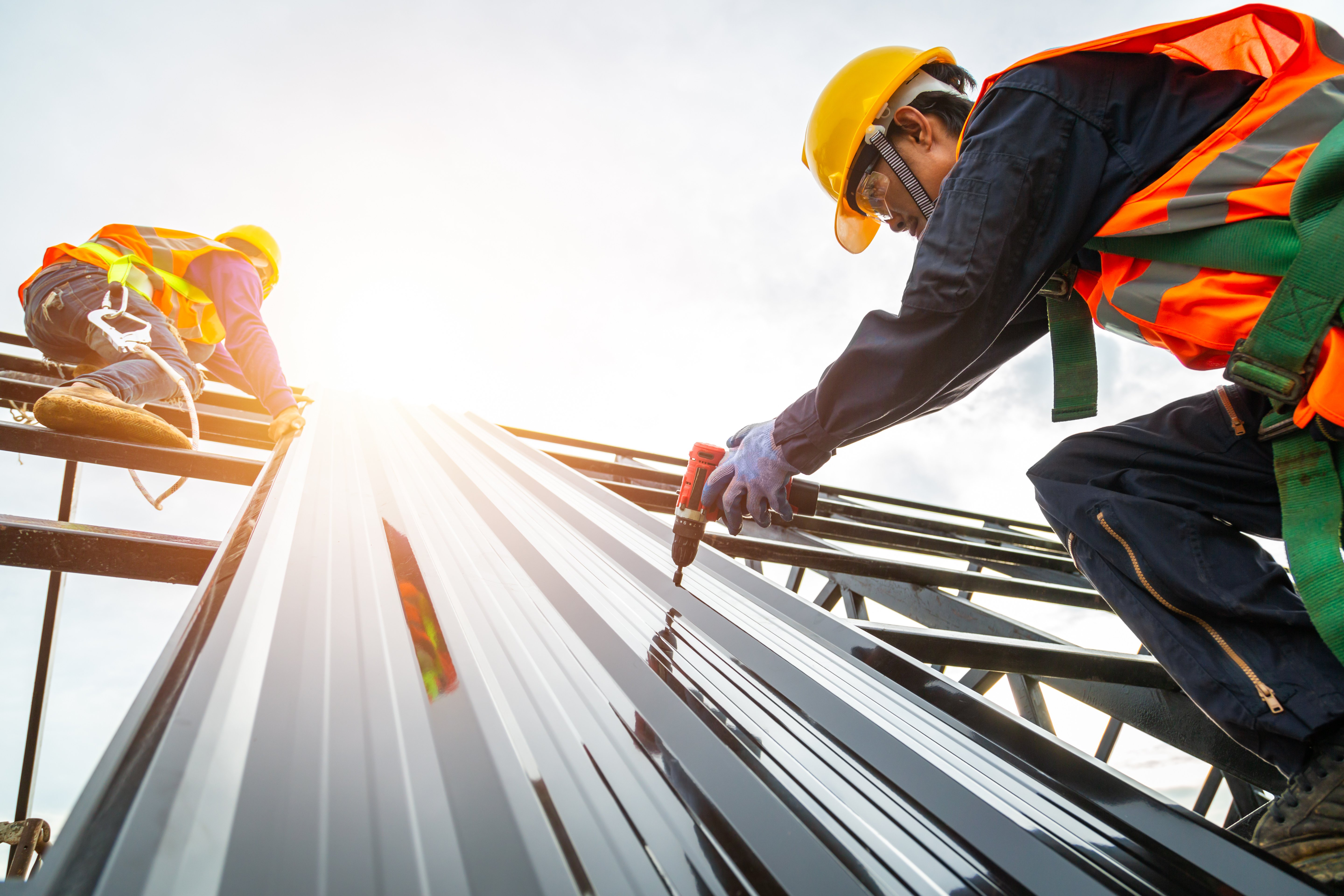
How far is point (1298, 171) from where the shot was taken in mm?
962

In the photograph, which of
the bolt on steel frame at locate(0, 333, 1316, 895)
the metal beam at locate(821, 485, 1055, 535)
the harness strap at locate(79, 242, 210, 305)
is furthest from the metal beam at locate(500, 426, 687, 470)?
the bolt on steel frame at locate(0, 333, 1316, 895)

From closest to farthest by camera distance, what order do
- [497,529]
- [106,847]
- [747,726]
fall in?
[106,847] → [747,726] → [497,529]

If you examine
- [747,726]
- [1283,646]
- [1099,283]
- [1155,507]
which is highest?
[1099,283]

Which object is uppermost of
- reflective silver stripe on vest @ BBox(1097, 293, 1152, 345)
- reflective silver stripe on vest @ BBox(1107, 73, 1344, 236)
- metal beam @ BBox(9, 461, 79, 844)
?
reflective silver stripe on vest @ BBox(1107, 73, 1344, 236)

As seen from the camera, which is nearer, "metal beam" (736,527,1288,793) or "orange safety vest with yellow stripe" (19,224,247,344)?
"metal beam" (736,527,1288,793)

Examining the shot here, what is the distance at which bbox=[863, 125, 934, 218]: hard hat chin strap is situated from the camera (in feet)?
5.40

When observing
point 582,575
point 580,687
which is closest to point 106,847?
point 580,687

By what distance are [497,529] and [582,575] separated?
36cm

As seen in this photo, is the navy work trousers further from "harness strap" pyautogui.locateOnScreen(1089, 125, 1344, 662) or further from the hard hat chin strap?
the hard hat chin strap

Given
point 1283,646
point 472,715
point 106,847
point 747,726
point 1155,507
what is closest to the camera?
point 106,847

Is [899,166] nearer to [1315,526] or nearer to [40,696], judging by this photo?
[1315,526]

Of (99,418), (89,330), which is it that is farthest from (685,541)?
(89,330)

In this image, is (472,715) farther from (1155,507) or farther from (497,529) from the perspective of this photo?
(1155,507)

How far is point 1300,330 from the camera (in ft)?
3.12
